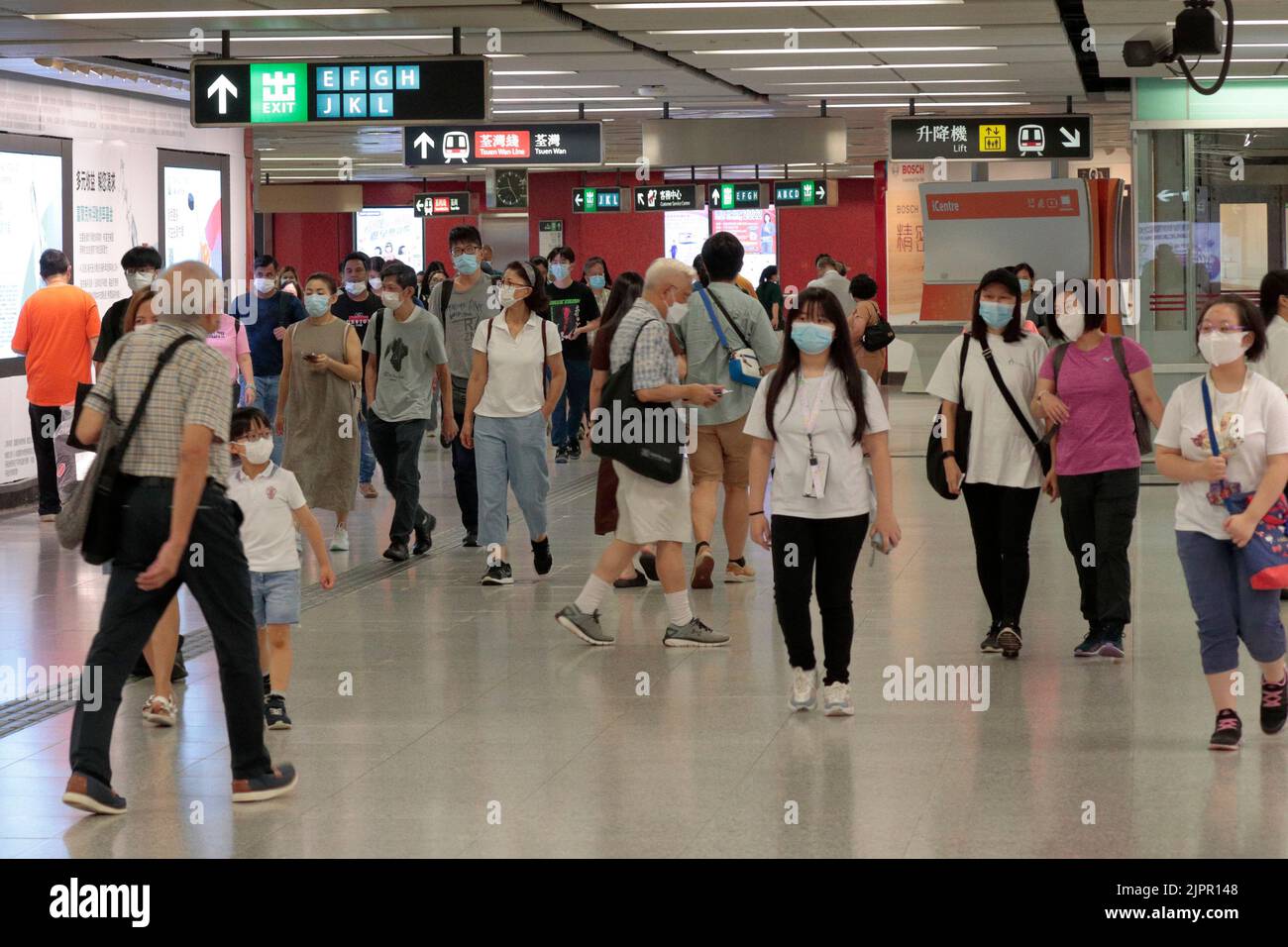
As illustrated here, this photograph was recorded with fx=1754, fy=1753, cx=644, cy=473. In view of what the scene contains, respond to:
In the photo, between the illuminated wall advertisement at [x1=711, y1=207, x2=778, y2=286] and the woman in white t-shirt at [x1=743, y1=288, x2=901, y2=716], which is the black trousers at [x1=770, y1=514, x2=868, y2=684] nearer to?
the woman in white t-shirt at [x1=743, y1=288, x2=901, y2=716]

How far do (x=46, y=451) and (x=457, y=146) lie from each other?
409 cm

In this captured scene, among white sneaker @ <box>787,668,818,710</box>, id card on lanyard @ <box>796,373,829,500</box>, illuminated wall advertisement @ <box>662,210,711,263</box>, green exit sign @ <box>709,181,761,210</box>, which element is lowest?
white sneaker @ <box>787,668,818,710</box>

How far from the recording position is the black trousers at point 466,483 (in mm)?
10633

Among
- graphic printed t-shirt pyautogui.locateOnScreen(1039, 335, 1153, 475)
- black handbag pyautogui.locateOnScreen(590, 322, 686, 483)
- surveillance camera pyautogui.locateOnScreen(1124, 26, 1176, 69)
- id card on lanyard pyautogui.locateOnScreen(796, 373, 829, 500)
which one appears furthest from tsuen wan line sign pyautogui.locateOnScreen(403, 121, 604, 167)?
id card on lanyard pyautogui.locateOnScreen(796, 373, 829, 500)

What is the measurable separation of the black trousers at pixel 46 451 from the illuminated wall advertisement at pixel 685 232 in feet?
84.3

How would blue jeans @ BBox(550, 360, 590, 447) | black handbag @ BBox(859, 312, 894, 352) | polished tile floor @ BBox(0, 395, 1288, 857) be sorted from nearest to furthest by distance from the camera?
1. polished tile floor @ BBox(0, 395, 1288, 857)
2. black handbag @ BBox(859, 312, 894, 352)
3. blue jeans @ BBox(550, 360, 590, 447)

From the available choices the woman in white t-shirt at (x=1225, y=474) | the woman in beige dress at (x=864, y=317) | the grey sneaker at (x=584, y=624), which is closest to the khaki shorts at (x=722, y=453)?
the grey sneaker at (x=584, y=624)

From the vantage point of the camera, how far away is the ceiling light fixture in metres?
11.0

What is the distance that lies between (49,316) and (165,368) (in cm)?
777

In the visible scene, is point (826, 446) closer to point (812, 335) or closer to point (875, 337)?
point (812, 335)

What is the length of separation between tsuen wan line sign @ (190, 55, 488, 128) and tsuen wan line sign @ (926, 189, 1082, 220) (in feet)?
27.6

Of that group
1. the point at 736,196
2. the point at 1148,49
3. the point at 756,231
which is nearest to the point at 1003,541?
the point at 1148,49
